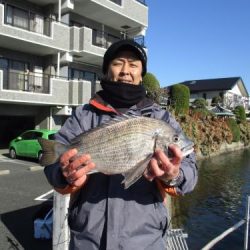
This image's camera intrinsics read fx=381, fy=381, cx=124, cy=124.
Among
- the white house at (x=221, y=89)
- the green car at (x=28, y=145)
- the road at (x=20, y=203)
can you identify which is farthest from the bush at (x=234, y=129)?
the white house at (x=221, y=89)

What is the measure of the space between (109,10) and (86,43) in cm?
312

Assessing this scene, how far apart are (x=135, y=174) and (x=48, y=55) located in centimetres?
2170

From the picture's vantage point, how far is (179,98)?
90.4 feet

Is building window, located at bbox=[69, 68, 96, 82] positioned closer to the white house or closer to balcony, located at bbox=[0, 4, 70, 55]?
balcony, located at bbox=[0, 4, 70, 55]

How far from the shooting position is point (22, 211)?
9.10 m

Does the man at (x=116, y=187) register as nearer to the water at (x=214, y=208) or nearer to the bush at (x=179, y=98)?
the water at (x=214, y=208)

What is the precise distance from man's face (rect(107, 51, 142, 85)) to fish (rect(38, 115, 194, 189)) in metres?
0.38

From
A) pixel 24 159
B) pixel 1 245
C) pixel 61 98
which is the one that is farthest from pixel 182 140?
pixel 61 98

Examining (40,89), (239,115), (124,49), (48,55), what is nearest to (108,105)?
(124,49)

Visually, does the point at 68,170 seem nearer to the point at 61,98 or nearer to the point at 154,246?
the point at 154,246

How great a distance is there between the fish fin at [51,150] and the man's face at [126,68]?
0.65 m

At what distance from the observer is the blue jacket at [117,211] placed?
2443mm

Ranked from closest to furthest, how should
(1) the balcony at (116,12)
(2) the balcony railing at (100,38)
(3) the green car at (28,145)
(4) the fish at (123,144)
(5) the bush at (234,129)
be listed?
(4) the fish at (123,144) < (3) the green car at (28,145) < (1) the balcony at (116,12) < (2) the balcony railing at (100,38) < (5) the bush at (234,129)

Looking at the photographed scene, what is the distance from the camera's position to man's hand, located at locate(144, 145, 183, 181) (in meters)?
2.30
